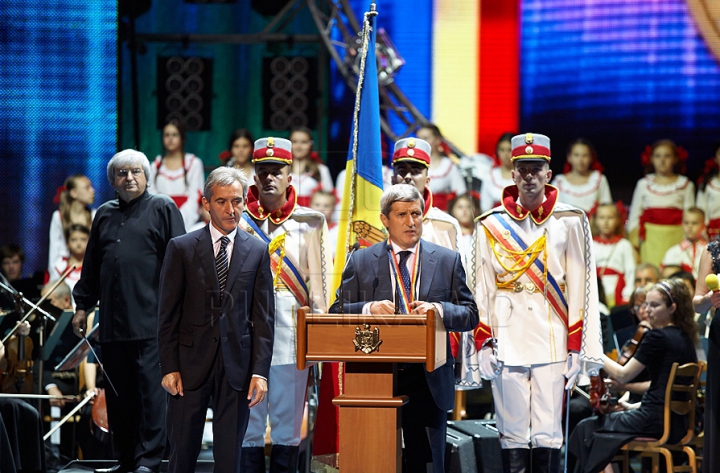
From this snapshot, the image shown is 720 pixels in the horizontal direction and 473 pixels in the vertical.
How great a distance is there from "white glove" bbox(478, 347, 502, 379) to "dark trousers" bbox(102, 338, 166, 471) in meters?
1.69

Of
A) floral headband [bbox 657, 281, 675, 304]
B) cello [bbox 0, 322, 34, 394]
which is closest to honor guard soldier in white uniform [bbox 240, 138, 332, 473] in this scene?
cello [bbox 0, 322, 34, 394]

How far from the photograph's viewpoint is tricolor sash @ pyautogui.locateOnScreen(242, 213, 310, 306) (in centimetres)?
490

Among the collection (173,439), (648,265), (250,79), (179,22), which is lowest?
(173,439)

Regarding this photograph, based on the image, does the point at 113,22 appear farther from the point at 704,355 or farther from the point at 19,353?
the point at 704,355

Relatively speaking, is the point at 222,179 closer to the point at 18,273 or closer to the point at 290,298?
the point at 290,298

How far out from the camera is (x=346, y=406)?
3607mm

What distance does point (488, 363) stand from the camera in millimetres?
4629

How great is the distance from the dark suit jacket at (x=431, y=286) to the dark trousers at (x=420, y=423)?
0.22ft

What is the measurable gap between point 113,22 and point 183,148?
123 cm

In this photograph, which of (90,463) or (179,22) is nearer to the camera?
(90,463)

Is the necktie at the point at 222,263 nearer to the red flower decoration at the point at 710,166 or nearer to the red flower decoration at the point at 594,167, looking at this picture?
the red flower decoration at the point at 594,167

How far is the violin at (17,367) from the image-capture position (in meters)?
5.74

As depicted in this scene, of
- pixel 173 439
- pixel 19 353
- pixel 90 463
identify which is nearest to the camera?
pixel 173 439

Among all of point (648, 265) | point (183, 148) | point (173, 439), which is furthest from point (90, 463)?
point (648, 265)
